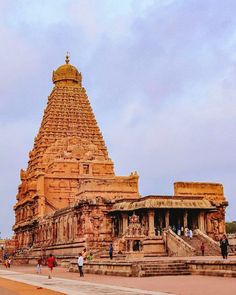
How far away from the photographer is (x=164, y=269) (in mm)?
30859

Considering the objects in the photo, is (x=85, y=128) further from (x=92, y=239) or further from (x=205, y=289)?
(x=205, y=289)

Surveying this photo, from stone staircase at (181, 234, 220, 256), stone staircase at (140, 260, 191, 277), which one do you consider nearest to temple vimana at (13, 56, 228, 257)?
stone staircase at (181, 234, 220, 256)

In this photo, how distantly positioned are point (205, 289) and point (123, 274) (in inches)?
425

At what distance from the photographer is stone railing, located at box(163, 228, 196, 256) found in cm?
4712

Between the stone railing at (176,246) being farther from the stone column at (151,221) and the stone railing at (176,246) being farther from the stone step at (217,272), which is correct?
the stone step at (217,272)

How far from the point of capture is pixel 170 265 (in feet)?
102

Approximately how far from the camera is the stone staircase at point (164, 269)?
30.3 metres

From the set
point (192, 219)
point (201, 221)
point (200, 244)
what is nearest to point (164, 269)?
point (200, 244)

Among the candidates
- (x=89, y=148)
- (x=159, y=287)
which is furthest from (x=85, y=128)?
(x=159, y=287)

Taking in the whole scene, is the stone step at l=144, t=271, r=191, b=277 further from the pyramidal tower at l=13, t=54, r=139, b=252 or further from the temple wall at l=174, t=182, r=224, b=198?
the pyramidal tower at l=13, t=54, r=139, b=252

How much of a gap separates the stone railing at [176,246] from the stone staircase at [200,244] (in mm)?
852

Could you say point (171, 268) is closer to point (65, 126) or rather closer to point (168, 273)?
point (168, 273)

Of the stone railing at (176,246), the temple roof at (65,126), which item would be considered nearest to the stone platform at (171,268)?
the stone railing at (176,246)

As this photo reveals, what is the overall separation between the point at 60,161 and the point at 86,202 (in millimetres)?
33872
